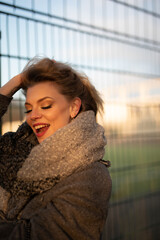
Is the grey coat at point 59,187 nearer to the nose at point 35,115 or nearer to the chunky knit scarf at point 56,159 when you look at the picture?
the chunky knit scarf at point 56,159

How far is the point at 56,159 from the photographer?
1.42 meters

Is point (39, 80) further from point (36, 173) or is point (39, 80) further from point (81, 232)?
point (81, 232)

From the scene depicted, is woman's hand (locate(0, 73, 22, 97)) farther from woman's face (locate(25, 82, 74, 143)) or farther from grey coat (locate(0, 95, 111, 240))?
grey coat (locate(0, 95, 111, 240))

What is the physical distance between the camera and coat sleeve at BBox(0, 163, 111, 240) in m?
1.27

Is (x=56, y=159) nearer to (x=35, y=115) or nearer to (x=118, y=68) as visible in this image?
(x=35, y=115)

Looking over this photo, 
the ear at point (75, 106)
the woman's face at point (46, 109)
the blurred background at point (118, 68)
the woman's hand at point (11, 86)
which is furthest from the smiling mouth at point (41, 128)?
the blurred background at point (118, 68)

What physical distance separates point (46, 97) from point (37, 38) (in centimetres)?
103

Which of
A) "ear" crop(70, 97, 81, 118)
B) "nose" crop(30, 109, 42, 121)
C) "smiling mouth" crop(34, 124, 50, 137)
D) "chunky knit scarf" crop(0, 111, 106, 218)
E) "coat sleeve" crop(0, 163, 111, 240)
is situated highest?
"ear" crop(70, 97, 81, 118)

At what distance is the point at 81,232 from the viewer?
1300mm

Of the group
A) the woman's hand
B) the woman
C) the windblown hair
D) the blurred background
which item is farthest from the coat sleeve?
the blurred background

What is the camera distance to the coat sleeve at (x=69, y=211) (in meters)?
1.27

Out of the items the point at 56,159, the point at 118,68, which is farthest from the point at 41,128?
the point at 118,68

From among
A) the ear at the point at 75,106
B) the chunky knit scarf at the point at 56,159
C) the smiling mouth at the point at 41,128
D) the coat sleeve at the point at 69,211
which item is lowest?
the coat sleeve at the point at 69,211

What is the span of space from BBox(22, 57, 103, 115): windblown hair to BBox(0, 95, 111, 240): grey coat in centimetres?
12
